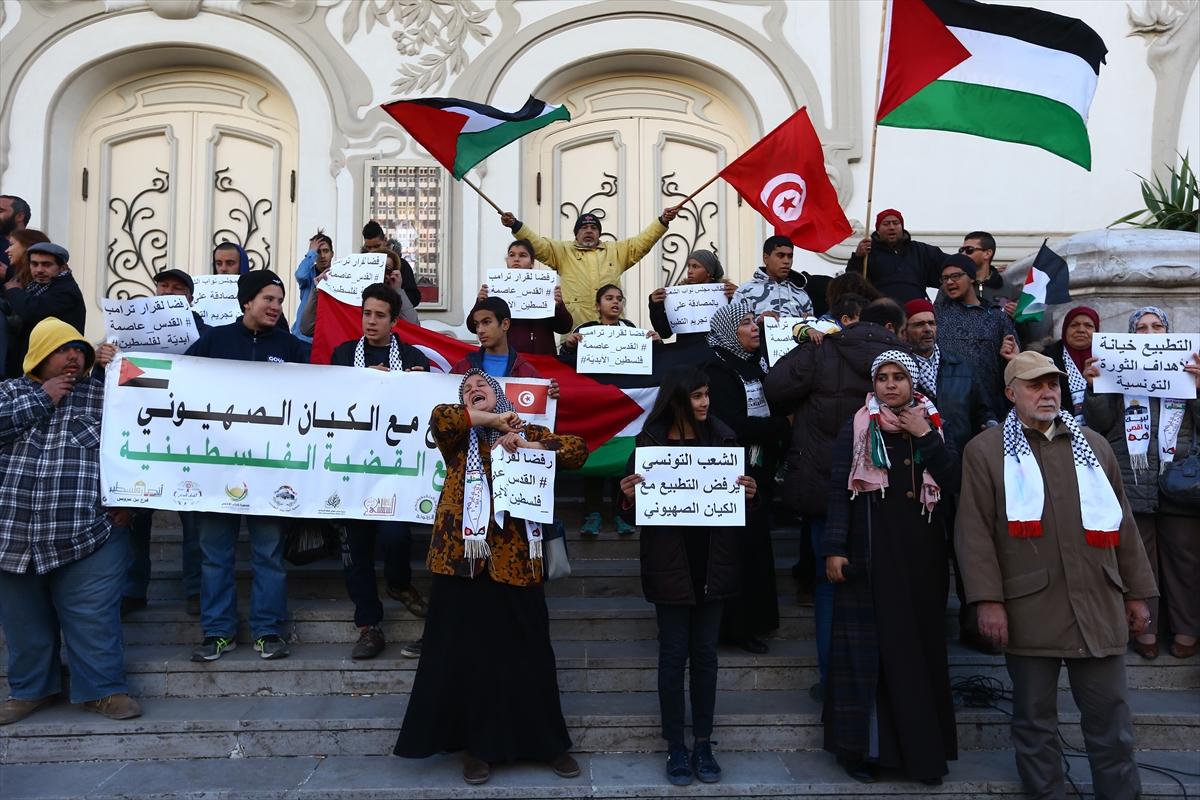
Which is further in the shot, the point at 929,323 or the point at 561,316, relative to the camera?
the point at 561,316

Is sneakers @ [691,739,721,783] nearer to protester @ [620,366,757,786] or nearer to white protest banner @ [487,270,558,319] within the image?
protester @ [620,366,757,786]

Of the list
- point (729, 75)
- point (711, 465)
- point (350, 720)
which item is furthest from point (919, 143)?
point (350, 720)

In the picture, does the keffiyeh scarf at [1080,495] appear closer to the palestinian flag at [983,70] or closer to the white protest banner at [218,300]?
the palestinian flag at [983,70]

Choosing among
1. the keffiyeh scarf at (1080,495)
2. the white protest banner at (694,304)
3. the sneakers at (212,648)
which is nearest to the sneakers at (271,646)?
the sneakers at (212,648)

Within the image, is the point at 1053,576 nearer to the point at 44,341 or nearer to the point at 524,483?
the point at 524,483

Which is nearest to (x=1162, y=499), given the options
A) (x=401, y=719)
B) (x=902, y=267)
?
(x=902, y=267)

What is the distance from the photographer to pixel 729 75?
1040 cm

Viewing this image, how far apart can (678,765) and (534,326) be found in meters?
3.62

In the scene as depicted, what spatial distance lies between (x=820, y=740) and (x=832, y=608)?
2.37 ft

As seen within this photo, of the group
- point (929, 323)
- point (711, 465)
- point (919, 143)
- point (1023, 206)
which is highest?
point (919, 143)

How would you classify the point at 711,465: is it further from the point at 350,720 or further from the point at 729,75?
the point at 729,75

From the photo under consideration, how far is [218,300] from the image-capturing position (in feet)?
25.2

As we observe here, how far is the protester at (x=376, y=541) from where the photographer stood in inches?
219

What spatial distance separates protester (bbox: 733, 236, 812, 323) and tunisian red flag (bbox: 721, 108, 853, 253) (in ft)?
1.29
